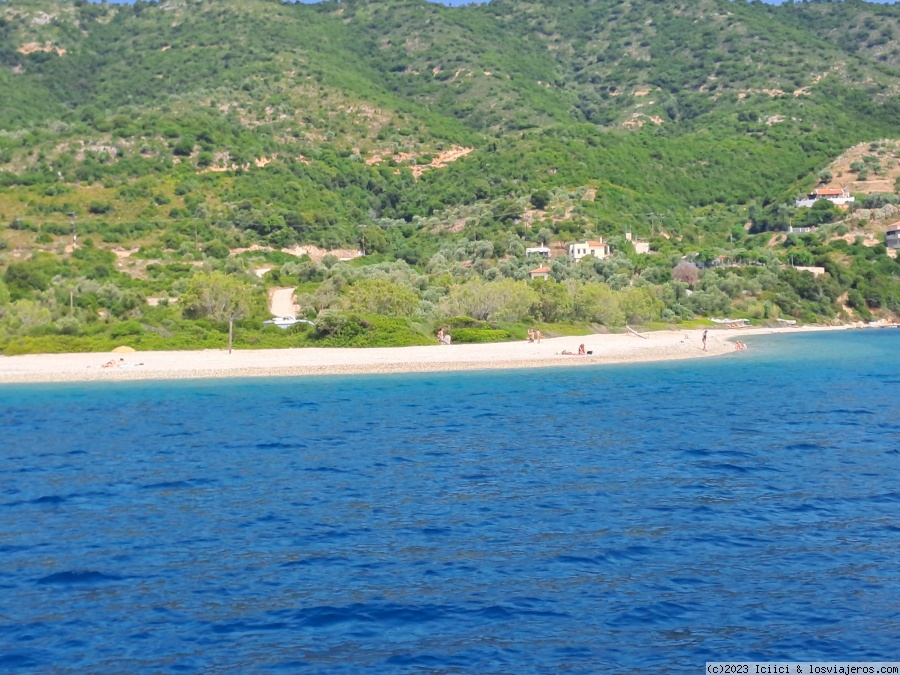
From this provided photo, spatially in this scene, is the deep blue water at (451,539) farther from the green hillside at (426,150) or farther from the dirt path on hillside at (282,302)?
the dirt path on hillside at (282,302)

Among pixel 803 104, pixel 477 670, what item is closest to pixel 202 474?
pixel 477 670

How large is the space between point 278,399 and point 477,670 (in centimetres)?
2491

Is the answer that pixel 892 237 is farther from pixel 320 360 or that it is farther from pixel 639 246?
pixel 320 360

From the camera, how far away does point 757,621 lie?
39.1 feet

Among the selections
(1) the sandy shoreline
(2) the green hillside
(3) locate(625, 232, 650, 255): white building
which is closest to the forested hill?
(2) the green hillside

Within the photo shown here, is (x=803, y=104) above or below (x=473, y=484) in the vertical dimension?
above

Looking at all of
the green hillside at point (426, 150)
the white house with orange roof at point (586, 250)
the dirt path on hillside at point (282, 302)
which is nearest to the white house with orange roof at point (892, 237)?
the green hillside at point (426, 150)

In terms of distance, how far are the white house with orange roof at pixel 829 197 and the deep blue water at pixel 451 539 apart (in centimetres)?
7425

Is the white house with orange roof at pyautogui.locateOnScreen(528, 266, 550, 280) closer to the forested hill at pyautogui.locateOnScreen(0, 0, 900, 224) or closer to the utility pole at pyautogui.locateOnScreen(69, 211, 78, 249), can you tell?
the forested hill at pyautogui.locateOnScreen(0, 0, 900, 224)

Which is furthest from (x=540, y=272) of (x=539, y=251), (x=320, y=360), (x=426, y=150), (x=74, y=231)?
(x=426, y=150)

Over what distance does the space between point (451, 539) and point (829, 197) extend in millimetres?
93016

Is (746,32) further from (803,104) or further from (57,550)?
(57,550)

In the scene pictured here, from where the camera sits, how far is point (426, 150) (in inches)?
4552

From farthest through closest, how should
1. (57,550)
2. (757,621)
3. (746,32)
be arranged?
(746,32), (57,550), (757,621)
